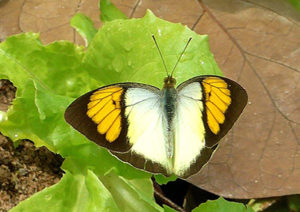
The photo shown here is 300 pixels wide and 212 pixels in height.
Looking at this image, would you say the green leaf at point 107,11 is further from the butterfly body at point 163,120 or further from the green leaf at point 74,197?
the green leaf at point 74,197

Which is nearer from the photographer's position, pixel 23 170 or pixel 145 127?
pixel 145 127

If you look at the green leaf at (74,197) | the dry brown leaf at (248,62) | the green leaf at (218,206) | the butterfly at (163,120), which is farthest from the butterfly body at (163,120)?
the dry brown leaf at (248,62)

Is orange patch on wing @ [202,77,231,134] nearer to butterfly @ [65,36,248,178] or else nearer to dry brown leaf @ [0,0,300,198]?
butterfly @ [65,36,248,178]

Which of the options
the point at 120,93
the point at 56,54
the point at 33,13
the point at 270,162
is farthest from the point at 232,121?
the point at 33,13

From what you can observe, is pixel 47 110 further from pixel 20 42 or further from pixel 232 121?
pixel 232 121

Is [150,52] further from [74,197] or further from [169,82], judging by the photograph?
[74,197]

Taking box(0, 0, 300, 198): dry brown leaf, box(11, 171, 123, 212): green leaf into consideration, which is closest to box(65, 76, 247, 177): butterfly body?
box(11, 171, 123, 212): green leaf

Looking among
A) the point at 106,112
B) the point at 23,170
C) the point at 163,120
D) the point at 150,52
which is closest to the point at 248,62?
the point at 150,52
